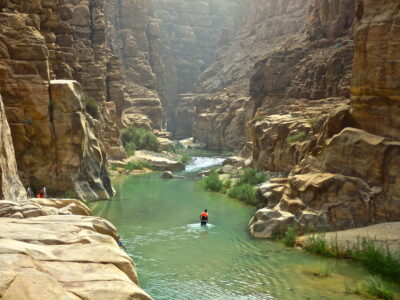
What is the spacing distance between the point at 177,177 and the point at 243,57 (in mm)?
65517

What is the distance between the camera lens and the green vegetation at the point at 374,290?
45.2 ft

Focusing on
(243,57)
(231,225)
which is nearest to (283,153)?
(231,225)

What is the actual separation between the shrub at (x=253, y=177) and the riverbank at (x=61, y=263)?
24.4 metres

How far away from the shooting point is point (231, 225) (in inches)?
961

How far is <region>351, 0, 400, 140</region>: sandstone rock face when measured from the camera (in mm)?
Answer: 21688

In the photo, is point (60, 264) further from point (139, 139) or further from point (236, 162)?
point (139, 139)

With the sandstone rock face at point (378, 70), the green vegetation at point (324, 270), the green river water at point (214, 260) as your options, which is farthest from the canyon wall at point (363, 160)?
the green vegetation at point (324, 270)

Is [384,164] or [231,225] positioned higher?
[384,164]

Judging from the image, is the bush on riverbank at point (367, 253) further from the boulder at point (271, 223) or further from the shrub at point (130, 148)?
the shrub at point (130, 148)

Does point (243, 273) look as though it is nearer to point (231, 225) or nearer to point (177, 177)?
point (231, 225)

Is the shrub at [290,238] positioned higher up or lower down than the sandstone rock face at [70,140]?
lower down

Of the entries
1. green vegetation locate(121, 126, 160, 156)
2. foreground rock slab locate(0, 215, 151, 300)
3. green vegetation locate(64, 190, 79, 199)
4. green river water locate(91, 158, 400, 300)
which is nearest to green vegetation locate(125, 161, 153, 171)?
green vegetation locate(121, 126, 160, 156)

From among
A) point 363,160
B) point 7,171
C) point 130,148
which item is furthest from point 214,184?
point 130,148

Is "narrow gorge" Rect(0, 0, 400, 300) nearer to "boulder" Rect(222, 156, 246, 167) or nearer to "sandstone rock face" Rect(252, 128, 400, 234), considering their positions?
"sandstone rock face" Rect(252, 128, 400, 234)
